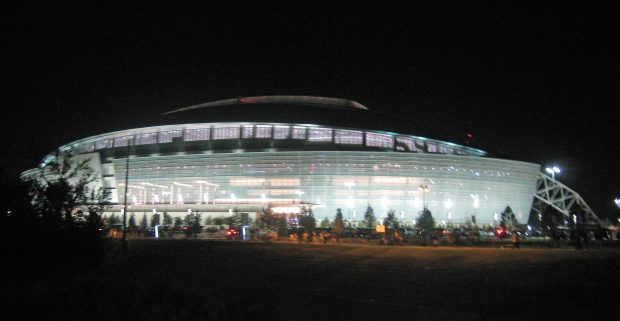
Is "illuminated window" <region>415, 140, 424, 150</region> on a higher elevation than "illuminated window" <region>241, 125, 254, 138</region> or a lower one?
lower

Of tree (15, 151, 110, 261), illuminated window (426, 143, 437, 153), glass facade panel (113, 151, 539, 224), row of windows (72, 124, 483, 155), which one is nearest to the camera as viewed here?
tree (15, 151, 110, 261)

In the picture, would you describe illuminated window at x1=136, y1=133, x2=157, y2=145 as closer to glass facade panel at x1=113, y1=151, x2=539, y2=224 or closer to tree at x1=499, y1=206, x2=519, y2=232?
glass facade panel at x1=113, y1=151, x2=539, y2=224

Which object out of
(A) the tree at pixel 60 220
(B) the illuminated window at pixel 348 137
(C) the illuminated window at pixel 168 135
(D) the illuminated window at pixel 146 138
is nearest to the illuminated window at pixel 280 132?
(B) the illuminated window at pixel 348 137

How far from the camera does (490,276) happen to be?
739 inches

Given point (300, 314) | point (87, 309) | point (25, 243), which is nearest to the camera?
point (87, 309)

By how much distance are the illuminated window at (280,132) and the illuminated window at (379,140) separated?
13.0 meters

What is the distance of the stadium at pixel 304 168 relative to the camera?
77.3 metres

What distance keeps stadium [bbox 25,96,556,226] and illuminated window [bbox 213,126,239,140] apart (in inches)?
6.4

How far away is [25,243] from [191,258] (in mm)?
10041

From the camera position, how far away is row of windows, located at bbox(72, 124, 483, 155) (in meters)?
80.0

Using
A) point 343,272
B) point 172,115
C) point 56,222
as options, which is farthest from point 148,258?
point 172,115

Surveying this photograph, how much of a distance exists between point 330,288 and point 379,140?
6656 centimetres

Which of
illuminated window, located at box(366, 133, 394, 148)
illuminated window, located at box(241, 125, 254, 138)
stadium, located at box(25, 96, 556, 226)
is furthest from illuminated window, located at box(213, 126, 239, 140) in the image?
illuminated window, located at box(366, 133, 394, 148)

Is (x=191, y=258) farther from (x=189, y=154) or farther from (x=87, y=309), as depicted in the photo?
(x=189, y=154)
